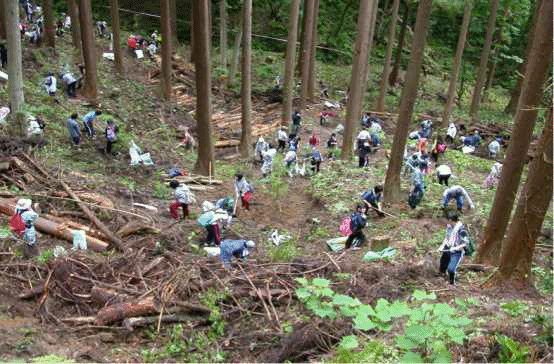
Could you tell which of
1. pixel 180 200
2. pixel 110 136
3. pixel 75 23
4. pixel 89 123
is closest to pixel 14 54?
pixel 110 136

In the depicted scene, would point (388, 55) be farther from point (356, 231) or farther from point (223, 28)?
point (356, 231)

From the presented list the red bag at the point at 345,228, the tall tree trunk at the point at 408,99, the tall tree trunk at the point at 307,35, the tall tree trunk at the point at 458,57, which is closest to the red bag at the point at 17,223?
the red bag at the point at 345,228

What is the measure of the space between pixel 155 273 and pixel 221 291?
1.38m

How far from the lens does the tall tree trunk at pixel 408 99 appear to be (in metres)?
14.3

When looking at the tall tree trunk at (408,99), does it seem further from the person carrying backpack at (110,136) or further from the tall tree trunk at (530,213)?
the person carrying backpack at (110,136)

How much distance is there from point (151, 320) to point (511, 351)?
513cm


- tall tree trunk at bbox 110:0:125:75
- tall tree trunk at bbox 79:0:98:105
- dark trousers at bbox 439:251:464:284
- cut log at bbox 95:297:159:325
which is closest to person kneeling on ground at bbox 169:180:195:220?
cut log at bbox 95:297:159:325

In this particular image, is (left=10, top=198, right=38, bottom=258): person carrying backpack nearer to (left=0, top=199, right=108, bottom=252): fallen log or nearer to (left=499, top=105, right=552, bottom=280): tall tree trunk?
(left=0, top=199, right=108, bottom=252): fallen log

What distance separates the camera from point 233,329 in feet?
28.3

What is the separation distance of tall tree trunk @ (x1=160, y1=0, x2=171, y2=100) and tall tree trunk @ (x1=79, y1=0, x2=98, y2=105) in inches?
128

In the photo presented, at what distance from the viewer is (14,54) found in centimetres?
1617

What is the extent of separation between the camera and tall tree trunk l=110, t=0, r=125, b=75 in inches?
1011

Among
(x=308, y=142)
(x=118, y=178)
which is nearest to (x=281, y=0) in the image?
(x=308, y=142)

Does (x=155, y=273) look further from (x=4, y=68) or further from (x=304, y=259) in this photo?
(x=4, y=68)
